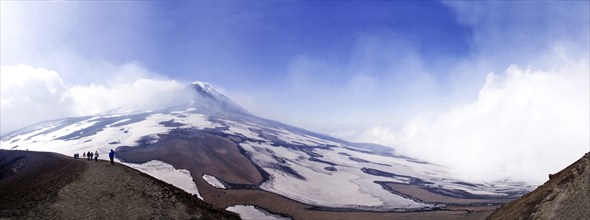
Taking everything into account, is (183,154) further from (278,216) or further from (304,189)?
(278,216)

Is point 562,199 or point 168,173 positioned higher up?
point 562,199

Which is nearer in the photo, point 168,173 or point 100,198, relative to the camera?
point 100,198

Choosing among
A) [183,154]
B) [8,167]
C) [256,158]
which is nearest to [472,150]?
[256,158]

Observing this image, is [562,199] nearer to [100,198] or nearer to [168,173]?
[100,198]

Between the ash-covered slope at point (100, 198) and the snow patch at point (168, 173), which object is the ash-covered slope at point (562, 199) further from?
the snow patch at point (168, 173)

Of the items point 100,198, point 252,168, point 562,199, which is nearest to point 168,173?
point 252,168

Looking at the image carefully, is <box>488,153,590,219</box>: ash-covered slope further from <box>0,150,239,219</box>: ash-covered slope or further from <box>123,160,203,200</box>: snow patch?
<box>123,160,203,200</box>: snow patch

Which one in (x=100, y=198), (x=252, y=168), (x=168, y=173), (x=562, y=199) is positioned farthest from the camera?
(x=252, y=168)
